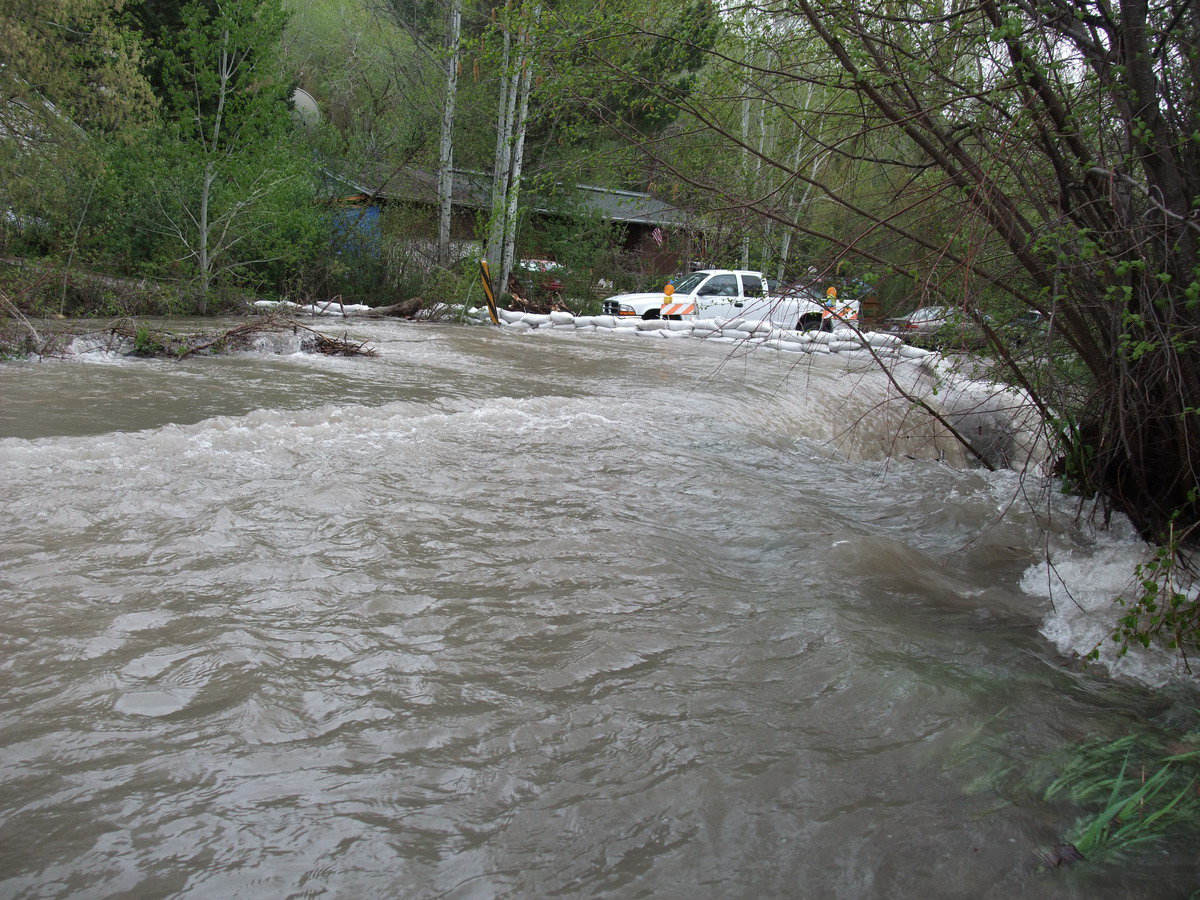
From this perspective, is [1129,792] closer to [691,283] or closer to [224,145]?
[224,145]

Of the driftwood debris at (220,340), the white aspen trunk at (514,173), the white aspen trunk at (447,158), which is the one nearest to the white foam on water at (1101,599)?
the driftwood debris at (220,340)

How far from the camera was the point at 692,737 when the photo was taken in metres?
2.66

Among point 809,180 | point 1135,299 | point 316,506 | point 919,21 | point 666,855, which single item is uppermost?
point 919,21

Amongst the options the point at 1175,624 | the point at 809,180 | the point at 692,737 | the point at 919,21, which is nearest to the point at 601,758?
the point at 692,737

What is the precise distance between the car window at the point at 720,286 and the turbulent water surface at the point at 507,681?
12.6 meters

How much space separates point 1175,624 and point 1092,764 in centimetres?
61

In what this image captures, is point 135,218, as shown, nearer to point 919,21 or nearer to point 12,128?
point 12,128

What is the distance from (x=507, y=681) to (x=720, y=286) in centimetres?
1601

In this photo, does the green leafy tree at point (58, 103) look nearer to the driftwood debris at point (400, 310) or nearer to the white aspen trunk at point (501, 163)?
the driftwood debris at point (400, 310)

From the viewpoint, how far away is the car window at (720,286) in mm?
18031

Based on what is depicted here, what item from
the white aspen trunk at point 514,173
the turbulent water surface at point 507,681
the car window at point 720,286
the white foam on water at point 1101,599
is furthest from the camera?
the car window at point 720,286

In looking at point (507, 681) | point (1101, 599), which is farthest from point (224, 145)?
point (1101, 599)

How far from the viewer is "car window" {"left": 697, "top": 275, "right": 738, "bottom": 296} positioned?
18031mm

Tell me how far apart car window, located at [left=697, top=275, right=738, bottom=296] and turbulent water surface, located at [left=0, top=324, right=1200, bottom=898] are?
12.6 meters
